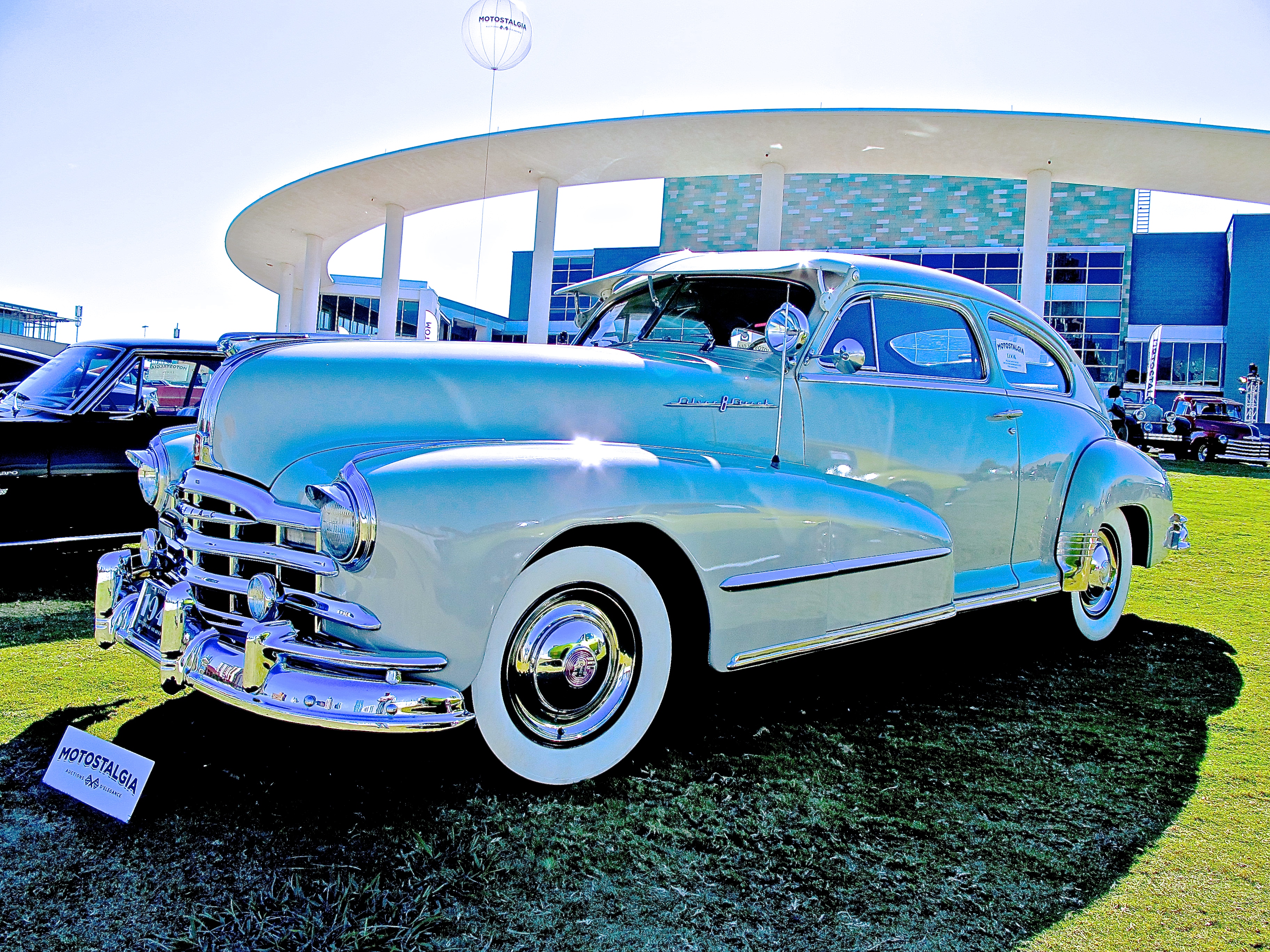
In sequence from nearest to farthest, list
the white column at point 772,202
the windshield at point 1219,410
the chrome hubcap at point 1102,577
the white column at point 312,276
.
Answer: the chrome hubcap at point 1102,577 < the white column at point 772,202 < the windshield at point 1219,410 < the white column at point 312,276

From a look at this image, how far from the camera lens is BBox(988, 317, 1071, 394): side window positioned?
13.7 ft

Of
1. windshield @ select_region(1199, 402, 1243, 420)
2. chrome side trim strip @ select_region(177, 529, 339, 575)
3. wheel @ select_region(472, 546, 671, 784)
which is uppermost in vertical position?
windshield @ select_region(1199, 402, 1243, 420)

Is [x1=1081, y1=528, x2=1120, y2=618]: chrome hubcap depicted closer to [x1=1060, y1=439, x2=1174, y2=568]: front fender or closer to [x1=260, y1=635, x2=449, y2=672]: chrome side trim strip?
[x1=1060, y1=439, x2=1174, y2=568]: front fender

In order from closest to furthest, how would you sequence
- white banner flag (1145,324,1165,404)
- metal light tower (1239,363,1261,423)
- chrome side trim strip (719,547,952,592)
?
chrome side trim strip (719,547,952,592) → white banner flag (1145,324,1165,404) → metal light tower (1239,363,1261,423)

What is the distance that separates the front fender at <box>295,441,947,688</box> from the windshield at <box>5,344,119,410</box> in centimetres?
407

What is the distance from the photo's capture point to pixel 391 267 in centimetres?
2412

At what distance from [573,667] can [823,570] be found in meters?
0.95

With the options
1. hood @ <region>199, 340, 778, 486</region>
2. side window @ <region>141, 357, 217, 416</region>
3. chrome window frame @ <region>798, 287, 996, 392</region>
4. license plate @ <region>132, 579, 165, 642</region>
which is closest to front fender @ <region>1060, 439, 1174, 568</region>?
chrome window frame @ <region>798, 287, 996, 392</region>

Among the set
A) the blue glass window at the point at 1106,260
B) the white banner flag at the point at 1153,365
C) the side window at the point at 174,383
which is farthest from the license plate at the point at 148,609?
the blue glass window at the point at 1106,260

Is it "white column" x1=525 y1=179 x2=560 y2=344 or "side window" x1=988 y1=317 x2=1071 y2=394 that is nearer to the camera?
"side window" x1=988 y1=317 x2=1071 y2=394

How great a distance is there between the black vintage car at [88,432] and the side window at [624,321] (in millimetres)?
3246

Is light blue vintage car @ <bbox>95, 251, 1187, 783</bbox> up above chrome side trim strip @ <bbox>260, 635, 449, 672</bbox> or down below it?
above

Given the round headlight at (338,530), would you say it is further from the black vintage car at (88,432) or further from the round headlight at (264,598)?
the black vintage car at (88,432)

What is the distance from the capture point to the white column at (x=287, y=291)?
3656 cm
